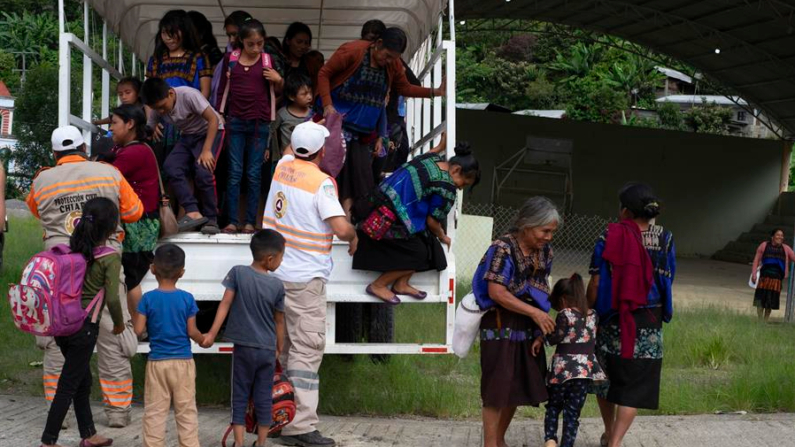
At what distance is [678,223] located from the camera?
30016 mm


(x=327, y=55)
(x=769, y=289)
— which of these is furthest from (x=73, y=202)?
(x=769, y=289)

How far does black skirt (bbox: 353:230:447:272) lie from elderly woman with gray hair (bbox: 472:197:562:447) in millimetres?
668

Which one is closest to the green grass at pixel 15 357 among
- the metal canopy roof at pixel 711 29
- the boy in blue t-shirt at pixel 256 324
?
the boy in blue t-shirt at pixel 256 324

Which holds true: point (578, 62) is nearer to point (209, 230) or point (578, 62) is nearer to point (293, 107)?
point (293, 107)

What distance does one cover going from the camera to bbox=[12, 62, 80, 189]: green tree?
3083 cm

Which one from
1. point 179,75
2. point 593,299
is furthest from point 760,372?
point 179,75

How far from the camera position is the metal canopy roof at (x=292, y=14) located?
816 centimetres

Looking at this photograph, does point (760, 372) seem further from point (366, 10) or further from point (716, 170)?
point (716, 170)

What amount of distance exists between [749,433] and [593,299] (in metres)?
1.62

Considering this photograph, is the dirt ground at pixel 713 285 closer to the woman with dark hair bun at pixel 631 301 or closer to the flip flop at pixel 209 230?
the woman with dark hair bun at pixel 631 301

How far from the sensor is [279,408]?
18.1ft

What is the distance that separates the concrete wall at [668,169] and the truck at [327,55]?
60.6 ft

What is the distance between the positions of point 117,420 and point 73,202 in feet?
4.39

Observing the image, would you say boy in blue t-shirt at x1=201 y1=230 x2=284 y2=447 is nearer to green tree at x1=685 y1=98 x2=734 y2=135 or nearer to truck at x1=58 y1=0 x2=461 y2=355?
truck at x1=58 y1=0 x2=461 y2=355
